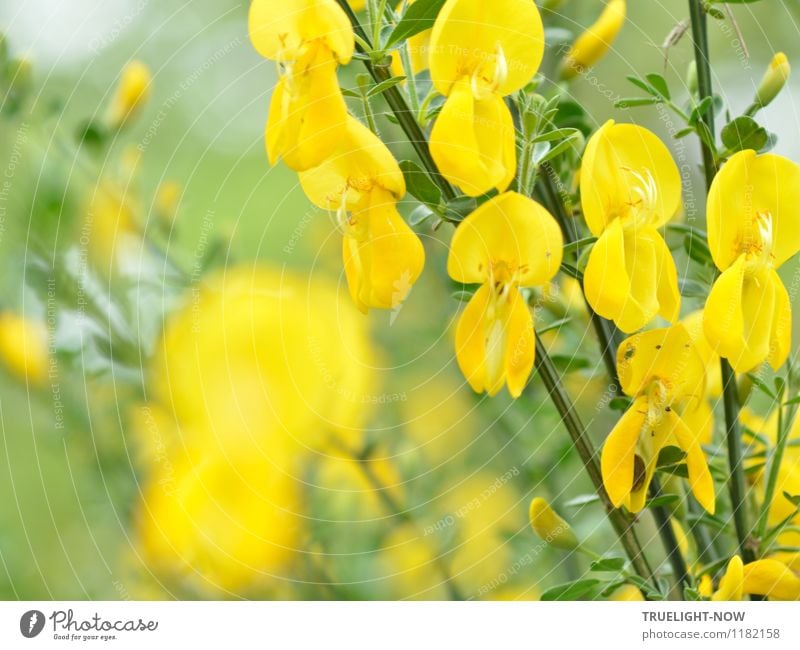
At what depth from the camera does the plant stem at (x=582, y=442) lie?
32 cm

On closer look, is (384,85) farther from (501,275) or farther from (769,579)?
(769,579)

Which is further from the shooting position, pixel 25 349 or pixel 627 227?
pixel 25 349

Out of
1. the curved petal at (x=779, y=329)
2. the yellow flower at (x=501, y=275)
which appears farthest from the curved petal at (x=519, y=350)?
the curved petal at (x=779, y=329)

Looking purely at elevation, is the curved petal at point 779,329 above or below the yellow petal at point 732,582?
above

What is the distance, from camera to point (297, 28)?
0.99 ft

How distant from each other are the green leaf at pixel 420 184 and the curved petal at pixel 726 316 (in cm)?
11

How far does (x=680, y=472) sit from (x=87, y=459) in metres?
0.32

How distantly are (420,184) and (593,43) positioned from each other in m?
0.14

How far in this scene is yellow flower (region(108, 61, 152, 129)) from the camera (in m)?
0.46

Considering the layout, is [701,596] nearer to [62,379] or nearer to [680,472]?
[680,472]
